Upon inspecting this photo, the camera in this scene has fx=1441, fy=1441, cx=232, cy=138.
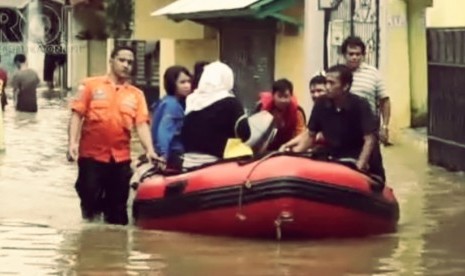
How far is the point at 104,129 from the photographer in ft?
42.3

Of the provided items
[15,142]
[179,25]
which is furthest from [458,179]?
[179,25]

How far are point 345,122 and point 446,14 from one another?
24.1 feet

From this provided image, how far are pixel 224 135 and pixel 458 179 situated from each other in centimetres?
563

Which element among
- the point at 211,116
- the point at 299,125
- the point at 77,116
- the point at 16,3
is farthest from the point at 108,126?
the point at 16,3

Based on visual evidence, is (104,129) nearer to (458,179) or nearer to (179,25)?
(458,179)

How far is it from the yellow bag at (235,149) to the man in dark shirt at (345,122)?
0.66m

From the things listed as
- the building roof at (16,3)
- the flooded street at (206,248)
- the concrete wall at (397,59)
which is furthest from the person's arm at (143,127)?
the building roof at (16,3)

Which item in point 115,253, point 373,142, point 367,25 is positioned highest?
point 367,25

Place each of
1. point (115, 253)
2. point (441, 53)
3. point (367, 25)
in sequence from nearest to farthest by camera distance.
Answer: point (115, 253)
point (441, 53)
point (367, 25)

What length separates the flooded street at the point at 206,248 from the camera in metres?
10.7

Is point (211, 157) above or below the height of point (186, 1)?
below

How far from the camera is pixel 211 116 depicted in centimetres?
1244

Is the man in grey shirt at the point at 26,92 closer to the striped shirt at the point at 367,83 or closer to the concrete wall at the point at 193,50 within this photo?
the concrete wall at the point at 193,50

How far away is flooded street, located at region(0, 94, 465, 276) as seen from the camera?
10703 millimetres
